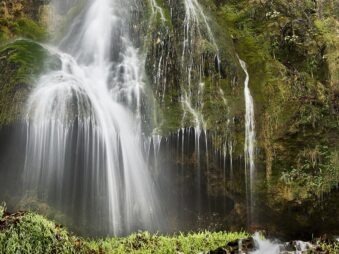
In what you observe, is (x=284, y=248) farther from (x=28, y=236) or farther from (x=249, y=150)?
(x=28, y=236)

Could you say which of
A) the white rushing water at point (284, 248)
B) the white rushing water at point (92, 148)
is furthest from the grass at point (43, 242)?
the white rushing water at point (92, 148)

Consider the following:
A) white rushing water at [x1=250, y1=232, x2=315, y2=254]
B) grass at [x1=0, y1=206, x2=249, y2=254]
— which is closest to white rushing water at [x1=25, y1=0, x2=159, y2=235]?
grass at [x1=0, y1=206, x2=249, y2=254]

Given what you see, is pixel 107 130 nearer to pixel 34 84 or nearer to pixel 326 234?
pixel 34 84

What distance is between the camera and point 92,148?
1155cm

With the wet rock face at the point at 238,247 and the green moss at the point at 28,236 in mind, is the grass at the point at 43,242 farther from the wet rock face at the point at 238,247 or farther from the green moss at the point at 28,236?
the wet rock face at the point at 238,247

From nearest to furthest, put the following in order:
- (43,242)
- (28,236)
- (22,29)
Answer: (28,236), (43,242), (22,29)

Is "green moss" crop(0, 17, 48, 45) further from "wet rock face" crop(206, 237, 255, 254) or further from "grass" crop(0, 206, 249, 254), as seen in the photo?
"wet rock face" crop(206, 237, 255, 254)

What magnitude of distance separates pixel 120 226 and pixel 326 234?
18.1 ft

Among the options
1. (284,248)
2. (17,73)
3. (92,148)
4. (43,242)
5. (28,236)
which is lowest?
(284,248)

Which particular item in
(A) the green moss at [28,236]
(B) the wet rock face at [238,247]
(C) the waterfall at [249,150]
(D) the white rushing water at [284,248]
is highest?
(C) the waterfall at [249,150]

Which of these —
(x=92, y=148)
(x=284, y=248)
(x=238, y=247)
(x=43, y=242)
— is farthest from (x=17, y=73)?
(x=284, y=248)

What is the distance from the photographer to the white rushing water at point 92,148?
36.8 ft

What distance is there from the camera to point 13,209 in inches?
429

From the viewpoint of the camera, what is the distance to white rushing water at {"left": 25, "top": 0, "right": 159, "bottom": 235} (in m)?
11.2
